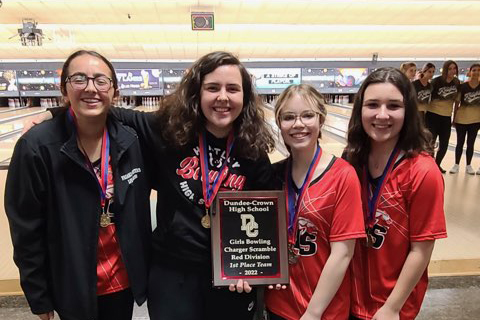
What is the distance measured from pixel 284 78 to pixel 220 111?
10146mm

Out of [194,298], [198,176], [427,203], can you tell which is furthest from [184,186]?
[427,203]

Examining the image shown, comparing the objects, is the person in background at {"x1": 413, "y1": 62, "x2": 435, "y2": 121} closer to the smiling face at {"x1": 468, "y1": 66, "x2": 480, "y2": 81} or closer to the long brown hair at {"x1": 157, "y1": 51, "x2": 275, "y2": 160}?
the smiling face at {"x1": 468, "y1": 66, "x2": 480, "y2": 81}

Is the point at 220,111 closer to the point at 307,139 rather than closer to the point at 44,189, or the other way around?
the point at 307,139

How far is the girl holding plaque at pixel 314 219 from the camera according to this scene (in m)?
1.04

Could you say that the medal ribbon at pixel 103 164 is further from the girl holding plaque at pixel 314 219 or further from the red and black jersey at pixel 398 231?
the red and black jersey at pixel 398 231

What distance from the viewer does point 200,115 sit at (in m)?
1.18

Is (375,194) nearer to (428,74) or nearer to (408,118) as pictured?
(408,118)

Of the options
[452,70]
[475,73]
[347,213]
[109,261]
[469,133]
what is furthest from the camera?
[469,133]

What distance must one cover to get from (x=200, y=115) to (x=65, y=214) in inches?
19.1

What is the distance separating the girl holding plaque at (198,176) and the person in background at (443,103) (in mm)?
3235

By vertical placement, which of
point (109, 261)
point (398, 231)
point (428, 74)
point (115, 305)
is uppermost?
point (428, 74)

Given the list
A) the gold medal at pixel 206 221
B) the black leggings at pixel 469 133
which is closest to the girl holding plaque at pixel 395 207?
the gold medal at pixel 206 221

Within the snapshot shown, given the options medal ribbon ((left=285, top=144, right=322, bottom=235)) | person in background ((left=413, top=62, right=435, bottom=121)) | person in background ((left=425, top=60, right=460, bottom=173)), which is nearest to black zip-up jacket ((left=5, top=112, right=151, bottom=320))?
medal ribbon ((left=285, top=144, right=322, bottom=235))

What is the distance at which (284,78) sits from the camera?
35.8 feet
